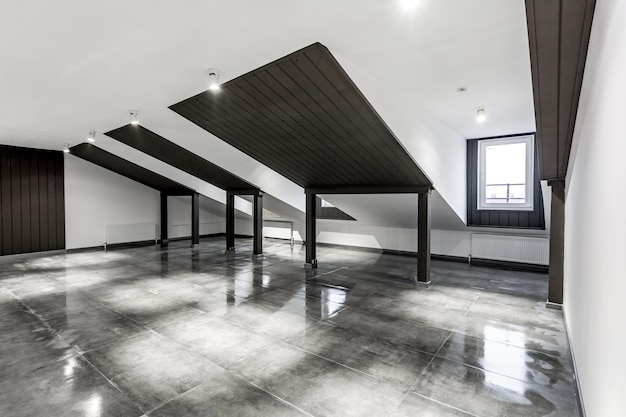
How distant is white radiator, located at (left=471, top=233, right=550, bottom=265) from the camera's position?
6.66 meters

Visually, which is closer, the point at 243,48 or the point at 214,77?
the point at 243,48

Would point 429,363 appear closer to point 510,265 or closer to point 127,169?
point 510,265

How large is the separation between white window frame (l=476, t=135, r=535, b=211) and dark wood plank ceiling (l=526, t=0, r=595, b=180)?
3791 mm

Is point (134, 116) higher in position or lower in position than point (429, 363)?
higher

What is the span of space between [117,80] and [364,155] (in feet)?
10.7

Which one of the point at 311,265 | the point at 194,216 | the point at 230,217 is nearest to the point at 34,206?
the point at 194,216

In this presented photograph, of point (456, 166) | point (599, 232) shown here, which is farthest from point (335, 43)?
point (456, 166)

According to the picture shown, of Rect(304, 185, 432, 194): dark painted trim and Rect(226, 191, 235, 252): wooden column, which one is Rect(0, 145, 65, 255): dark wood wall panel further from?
Rect(304, 185, 432, 194): dark painted trim

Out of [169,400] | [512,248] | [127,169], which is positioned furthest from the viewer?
[127,169]

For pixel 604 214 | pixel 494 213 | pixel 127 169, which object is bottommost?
pixel 494 213

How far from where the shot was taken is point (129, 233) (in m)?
10.4

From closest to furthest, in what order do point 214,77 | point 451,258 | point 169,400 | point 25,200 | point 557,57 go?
point 557,57, point 169,400, point 214,77, point 451,258, point 25,200

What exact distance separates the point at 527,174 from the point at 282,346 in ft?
19.9

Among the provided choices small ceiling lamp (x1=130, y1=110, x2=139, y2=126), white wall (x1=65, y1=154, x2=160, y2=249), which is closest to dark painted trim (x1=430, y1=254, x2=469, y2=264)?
small ceiling lamp (x1=130, y1=110, x2=139, y2=126)
